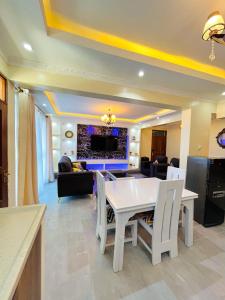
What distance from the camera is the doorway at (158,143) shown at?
8.20 metres

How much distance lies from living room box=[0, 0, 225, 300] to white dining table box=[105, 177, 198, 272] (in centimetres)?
1

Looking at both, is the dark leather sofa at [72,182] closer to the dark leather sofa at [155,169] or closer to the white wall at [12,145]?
the white wall at [12,145]

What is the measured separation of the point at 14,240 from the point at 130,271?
1.45 meters

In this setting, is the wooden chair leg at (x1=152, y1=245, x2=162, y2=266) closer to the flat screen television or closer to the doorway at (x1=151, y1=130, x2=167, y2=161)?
the flat screen television

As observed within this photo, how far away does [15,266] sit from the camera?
0.59 m

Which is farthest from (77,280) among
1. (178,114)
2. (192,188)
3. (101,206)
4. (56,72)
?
(178,114)

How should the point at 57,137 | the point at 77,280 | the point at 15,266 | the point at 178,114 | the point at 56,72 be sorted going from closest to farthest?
the point at 15,266 < the point at 77,280 < the point at 56,72 < the point at 178,114 < the point at 57,137

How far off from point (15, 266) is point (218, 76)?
3.39 metres

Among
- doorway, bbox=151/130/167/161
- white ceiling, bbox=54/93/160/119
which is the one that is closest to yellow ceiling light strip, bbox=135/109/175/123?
white ceiling, bbox=54/93/160/119

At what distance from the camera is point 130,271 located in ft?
5.28

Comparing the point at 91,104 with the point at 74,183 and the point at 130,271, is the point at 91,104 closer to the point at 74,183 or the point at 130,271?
the point at 74,183

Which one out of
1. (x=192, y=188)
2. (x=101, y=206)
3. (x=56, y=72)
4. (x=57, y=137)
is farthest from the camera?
(x=57, y=137)

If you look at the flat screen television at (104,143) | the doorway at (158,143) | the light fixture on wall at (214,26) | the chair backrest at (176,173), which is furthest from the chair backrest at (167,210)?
the doorway at (158,143)

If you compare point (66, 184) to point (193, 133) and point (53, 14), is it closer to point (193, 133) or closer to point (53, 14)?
point (53, 14)
